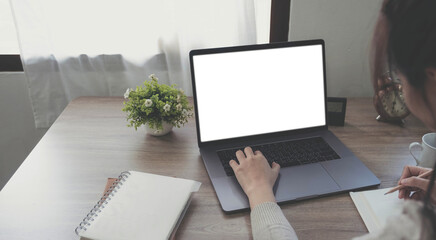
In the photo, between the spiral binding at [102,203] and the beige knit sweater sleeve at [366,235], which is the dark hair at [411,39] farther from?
the spiral binding at [102,203]

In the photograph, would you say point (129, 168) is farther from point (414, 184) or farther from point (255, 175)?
point (414, 184)

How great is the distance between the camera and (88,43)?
4.45 ft

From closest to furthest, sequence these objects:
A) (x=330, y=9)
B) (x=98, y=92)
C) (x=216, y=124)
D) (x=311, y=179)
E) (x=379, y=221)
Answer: (x=379, y=221) → (x=311, y=179) → (x=216, y=124) → (x=330, y=9) → (x=98, y=92)

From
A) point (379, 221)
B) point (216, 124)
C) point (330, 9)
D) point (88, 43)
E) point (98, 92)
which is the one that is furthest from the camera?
point (98, 92)

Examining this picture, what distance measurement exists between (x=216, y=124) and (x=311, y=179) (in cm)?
31

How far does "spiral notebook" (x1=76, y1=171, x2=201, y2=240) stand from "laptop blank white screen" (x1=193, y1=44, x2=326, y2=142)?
240 mm

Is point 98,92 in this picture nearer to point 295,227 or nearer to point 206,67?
point 206,67

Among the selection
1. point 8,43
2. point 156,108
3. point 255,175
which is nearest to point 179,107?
point 156,108

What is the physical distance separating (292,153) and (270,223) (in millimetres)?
323

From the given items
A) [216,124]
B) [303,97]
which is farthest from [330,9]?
[216,124]

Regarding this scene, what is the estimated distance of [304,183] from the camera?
85cm

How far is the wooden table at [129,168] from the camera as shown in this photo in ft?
2.40

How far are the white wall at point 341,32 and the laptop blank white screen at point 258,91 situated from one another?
0.91 feet

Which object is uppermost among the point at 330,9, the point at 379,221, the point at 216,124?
the point at 330,9
